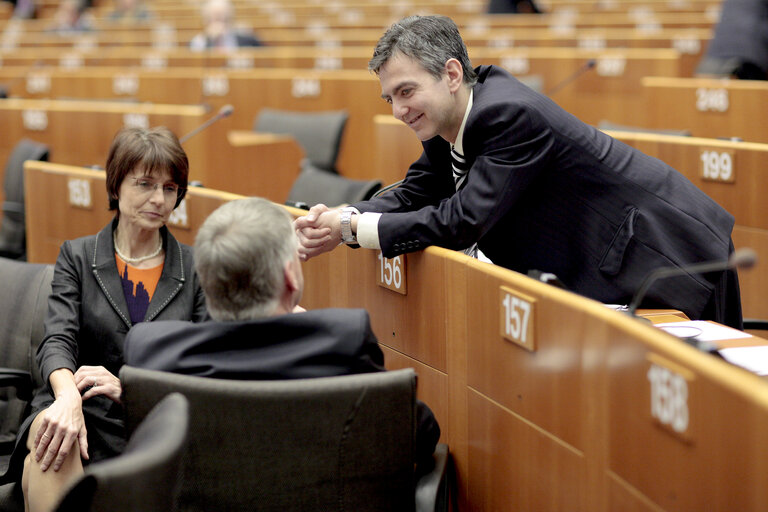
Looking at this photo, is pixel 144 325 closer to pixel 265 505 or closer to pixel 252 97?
pixel 265 505

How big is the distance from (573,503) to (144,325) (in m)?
0.79

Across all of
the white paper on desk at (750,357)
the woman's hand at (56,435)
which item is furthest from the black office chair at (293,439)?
the white paper on desk at (750,357)

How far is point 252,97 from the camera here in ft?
18.5

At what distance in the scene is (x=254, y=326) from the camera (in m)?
1.43

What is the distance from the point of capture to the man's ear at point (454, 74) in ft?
6.53

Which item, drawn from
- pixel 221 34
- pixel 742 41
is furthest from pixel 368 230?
pixel 221 34

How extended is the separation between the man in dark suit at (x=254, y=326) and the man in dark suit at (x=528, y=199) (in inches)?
19.5

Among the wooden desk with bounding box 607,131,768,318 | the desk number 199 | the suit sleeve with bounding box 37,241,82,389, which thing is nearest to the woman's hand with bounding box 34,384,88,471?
the suit sleeve with bounding box 37,241,82,389

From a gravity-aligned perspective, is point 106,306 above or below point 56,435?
above

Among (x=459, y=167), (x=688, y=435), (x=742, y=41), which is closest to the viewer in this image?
(x=688, y=435)

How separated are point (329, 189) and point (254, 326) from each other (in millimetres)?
2083

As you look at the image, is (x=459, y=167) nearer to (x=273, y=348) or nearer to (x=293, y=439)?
(x=273, y=348)

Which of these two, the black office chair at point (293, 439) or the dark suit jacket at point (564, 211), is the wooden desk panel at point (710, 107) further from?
the black office chair at point (293, 439)

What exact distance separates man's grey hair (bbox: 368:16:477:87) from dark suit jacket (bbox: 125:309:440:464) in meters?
0.73
